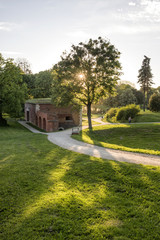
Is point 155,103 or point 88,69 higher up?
point 88,69

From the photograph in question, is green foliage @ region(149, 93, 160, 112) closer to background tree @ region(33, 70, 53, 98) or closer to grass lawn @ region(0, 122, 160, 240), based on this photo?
background tree @ region(33, 70, 53, 98)

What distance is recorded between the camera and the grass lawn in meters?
5.18

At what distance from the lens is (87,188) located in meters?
7.73

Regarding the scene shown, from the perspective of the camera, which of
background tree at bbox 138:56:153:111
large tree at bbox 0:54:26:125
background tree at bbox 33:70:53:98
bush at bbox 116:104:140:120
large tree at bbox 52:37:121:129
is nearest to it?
large tree at bbox 52:37:121:129

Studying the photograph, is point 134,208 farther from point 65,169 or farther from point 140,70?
point 140,70

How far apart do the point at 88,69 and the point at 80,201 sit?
22191mm

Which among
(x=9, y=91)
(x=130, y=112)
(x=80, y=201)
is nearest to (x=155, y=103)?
(x=130, y=112)

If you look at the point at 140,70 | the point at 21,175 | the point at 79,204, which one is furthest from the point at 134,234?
the point at 140,70

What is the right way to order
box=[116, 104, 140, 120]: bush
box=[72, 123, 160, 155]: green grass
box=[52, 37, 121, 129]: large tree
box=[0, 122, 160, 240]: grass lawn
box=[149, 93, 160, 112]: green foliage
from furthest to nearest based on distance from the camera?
1. box=[149, 93, 160, 112]: green foliage
2. box=[116, 104, 140, 120]: bush
3. box=[52, 37, 121, 129]: large tree
4. box=[72, 123, 160, 155]: green grass
5. box=[0, 122, 160, 240]: grass lawn

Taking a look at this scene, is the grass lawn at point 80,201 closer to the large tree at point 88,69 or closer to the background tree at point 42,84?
the large tree at point 88,69

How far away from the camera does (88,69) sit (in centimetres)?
2625

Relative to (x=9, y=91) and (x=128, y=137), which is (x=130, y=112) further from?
(x=9, y=91)

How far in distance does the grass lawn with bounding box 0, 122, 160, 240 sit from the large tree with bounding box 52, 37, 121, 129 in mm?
17596

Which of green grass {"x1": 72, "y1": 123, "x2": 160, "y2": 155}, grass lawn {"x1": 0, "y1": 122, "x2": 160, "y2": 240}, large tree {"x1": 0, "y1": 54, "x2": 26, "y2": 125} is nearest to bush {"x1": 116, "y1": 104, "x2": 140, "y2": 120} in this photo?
green grass {"x1": 72, "y1": 123, "x2": 160, "y2": 155}
